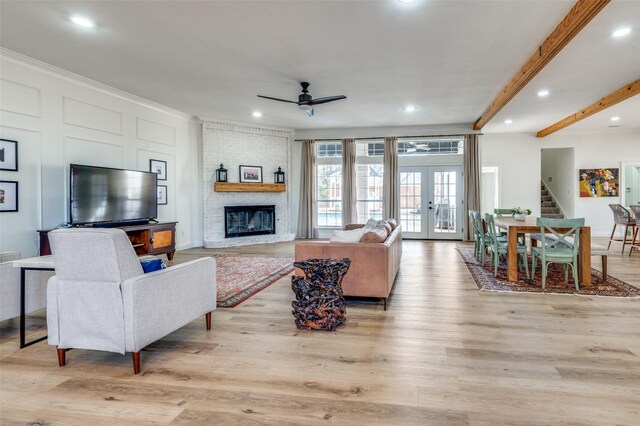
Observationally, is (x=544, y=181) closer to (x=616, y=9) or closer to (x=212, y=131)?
(x=616, y=9)

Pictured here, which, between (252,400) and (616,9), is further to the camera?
(616,9)

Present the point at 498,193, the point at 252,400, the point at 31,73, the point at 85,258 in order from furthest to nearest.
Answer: the point at 498,193, the point at 31,73, the point at 85,258, the point at 252,400

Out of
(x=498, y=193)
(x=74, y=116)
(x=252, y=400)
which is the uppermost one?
(x=74, y=116)

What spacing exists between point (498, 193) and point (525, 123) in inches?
77.2

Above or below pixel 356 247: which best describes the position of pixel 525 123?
above

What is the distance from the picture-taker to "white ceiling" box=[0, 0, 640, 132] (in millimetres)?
3449

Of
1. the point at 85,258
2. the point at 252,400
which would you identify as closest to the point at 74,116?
the point at 85,258

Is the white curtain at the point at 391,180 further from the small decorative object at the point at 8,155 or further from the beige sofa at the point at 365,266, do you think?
the small decorative object at the point at 8,155

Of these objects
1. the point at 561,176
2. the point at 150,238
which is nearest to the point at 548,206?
the point at 561,176

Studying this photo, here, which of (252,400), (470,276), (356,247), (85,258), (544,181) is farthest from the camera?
(544,181)

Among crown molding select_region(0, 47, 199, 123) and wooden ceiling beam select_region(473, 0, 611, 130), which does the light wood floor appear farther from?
crown molding select_region(0, 47, 199, 123)

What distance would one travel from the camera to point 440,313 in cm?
346

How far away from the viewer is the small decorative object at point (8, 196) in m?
4.32

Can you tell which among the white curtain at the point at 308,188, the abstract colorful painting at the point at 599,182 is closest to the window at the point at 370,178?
the white curtain at the point at 308,188
